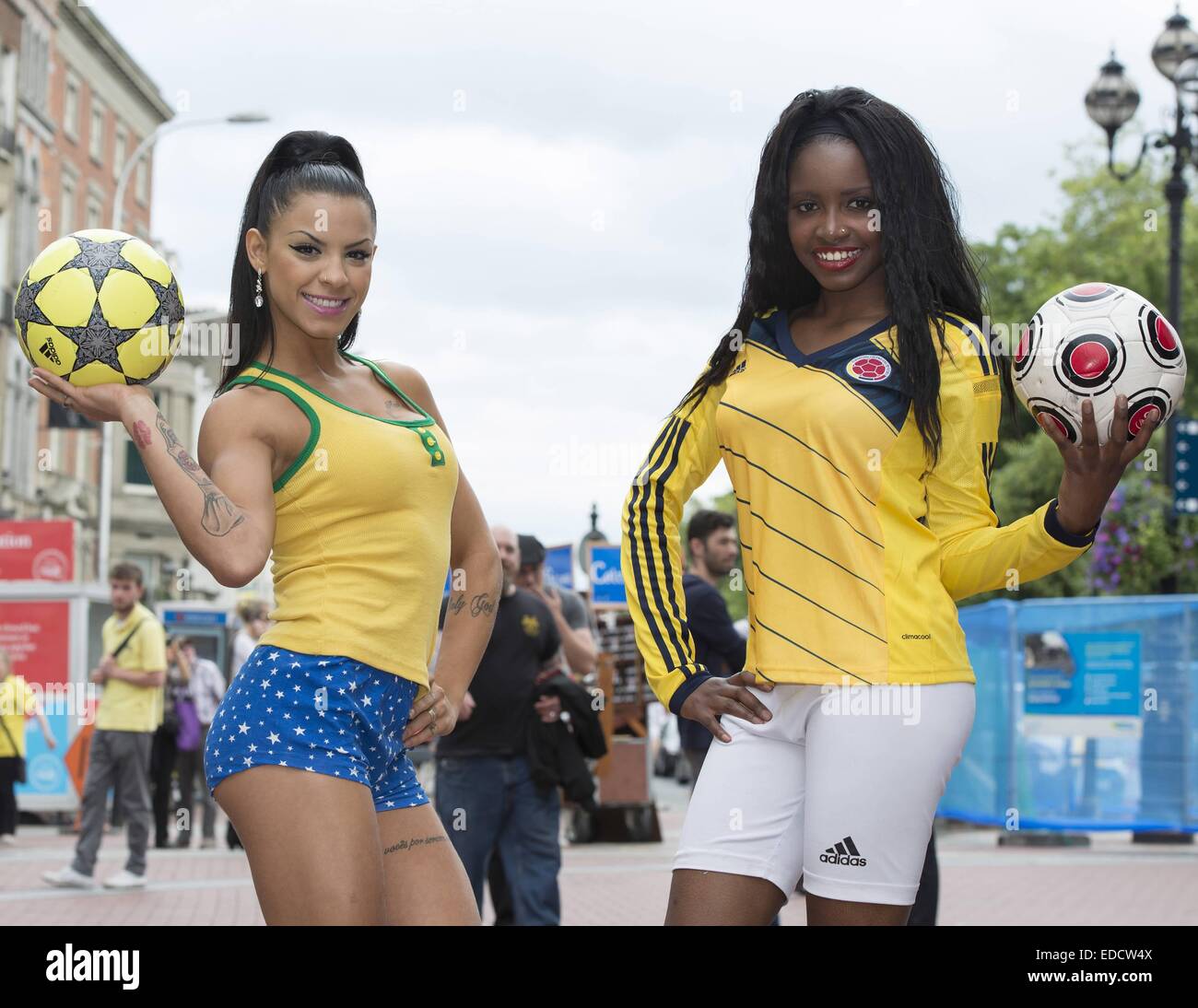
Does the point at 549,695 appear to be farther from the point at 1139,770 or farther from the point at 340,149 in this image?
the point at 1139,770

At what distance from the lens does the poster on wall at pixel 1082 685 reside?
52.2 feet

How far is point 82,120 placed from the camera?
1881 inches

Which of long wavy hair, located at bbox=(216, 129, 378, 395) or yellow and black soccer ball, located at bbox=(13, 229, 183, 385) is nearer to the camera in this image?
yellow and black soccer ball, located at bbox=(13, 229, 183, 385)

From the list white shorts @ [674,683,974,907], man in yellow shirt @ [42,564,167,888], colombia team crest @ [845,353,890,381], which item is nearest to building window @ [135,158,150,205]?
man in yellow shirt @ [42,564,167,888]

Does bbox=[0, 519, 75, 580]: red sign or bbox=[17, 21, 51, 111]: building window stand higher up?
bbox=[17, 21, 51, 111]: building window

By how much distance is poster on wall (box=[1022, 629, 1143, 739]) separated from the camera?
52.2 ft

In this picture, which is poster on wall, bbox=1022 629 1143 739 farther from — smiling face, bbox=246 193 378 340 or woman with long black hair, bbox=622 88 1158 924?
smiling face, bbox=246 193 378 340

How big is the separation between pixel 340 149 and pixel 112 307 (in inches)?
23.0

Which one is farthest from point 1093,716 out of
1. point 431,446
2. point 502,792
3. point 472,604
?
point 431,446

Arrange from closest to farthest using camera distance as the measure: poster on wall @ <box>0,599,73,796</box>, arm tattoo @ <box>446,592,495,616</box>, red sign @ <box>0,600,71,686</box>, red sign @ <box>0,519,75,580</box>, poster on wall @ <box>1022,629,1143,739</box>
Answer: arm tattoo @ <box>446,592,495,616</box> → poster on wall @ <box>1022,629,1143,739</box> → poster on wall @ <box>0,599,73,796</box> → red sign @ <box>0,600,71,686</box> → red sign @ <box>0,519,75,580</box>

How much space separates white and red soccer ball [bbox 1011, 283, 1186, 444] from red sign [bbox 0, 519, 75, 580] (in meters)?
20.8

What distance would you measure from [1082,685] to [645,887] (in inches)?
228

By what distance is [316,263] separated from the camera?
3529 mm

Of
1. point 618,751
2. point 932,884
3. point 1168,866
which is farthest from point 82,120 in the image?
point 932,884
